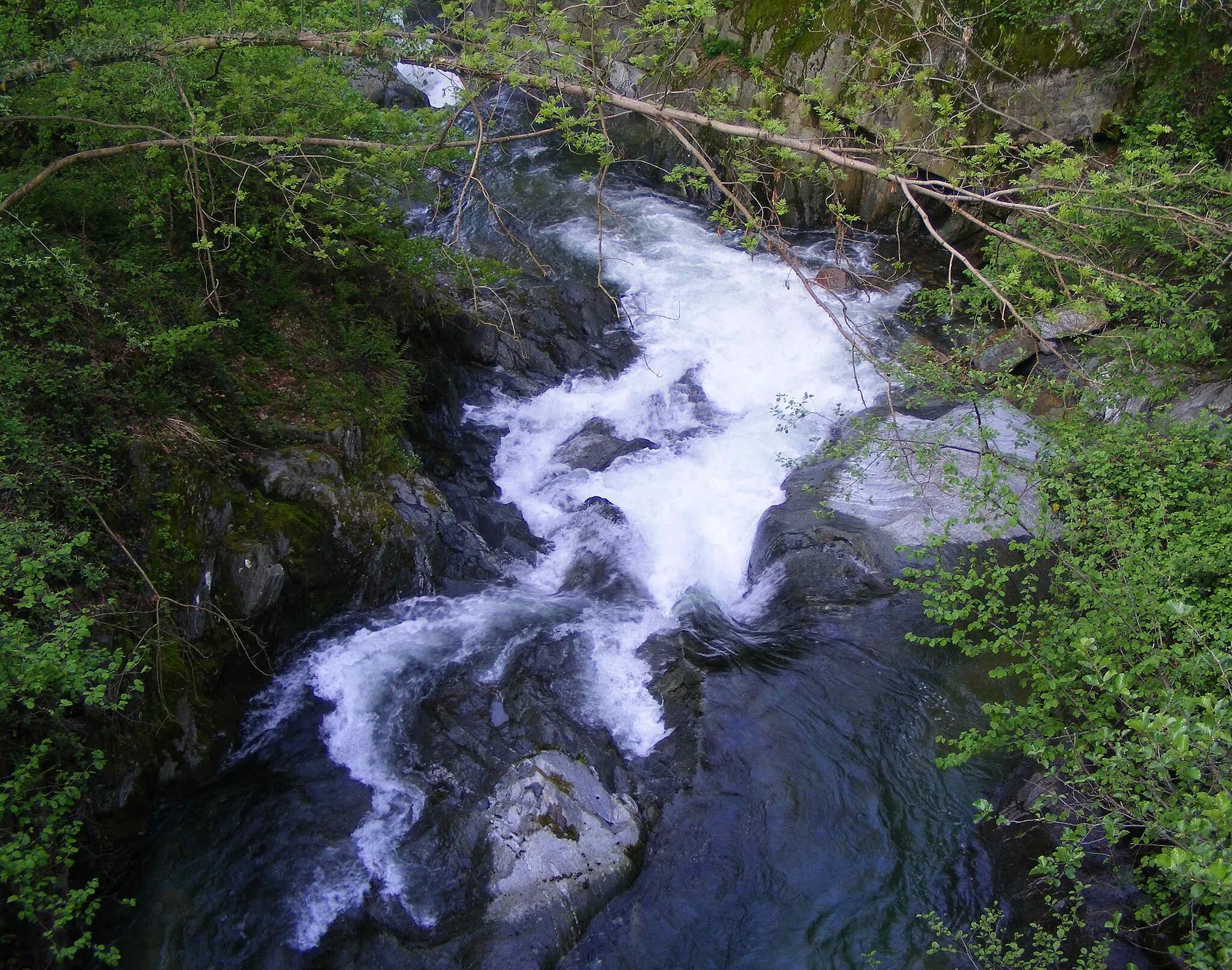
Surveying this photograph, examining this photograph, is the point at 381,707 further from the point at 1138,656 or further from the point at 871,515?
the point at 1138,656

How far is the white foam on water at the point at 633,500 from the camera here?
652 cm

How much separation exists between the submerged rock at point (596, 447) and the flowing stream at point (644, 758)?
89mm

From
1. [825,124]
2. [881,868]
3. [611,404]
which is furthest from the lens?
[611,404]

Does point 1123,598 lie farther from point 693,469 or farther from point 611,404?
point 611,404

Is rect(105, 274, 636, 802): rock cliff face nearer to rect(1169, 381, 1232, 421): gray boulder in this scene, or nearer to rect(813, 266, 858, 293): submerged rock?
rect(813, 266, 858, 293): submerged rock

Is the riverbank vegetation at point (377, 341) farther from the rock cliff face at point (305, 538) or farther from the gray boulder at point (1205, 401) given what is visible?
the gray boulder at point (1205, 401)

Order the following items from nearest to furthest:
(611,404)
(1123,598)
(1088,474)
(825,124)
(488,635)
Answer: (825,124), (1123,598), (1088,474), (488,635), (611,404)

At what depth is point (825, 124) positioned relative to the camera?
4727 mm

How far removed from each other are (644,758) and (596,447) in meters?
4.80

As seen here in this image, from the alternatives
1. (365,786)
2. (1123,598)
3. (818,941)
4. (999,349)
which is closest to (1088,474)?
(1123,598)

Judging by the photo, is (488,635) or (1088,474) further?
(488,635)

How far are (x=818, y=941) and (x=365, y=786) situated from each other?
3684mm

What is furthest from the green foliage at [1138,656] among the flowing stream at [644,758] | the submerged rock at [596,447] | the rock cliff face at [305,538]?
the rock cliff face at [305,538]

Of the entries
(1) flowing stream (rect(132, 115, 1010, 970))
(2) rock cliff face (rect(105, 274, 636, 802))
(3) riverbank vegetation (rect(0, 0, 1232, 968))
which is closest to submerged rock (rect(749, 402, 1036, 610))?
(1) flowing stream (rect(132, 115, 1010, 970))
